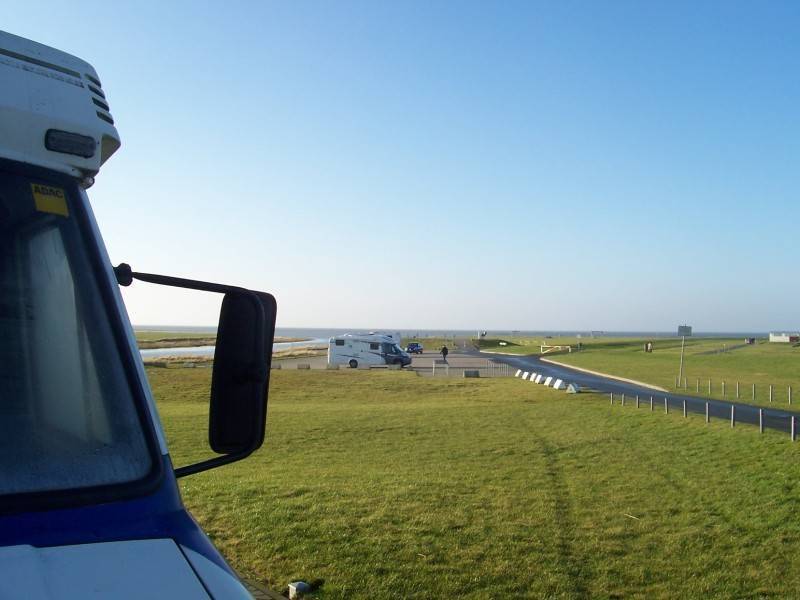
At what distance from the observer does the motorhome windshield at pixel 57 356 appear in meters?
2.00

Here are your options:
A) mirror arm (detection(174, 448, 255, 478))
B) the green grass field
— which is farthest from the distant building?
mirror arm (detection(174, 448, 255, 478))

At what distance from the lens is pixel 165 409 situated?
2570 centimetres

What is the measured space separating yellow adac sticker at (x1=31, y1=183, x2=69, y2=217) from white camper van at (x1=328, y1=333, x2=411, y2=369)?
53.3 m

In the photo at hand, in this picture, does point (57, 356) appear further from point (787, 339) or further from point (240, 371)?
point (787, 339)

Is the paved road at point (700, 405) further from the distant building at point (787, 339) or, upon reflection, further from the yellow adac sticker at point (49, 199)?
the distant building at point (787, 339)

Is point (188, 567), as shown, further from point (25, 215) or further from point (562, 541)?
point (562, 541)

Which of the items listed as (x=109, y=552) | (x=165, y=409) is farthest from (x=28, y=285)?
(x=165, y=409)

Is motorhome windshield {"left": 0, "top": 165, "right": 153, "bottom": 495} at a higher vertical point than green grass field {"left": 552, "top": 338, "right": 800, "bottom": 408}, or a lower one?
higher

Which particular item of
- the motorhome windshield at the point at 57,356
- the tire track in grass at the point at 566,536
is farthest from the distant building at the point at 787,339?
the motorhome windshield at the point at 57,356

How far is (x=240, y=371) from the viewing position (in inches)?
88.9

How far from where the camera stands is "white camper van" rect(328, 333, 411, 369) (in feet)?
182

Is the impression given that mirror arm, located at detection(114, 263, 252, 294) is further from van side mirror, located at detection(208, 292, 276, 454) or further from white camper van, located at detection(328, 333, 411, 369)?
white camper van, located at detection(328, 333, 411, 369)

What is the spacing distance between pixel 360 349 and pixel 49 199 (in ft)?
177

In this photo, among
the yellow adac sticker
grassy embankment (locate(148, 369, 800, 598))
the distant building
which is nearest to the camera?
the yellow adac sticker
